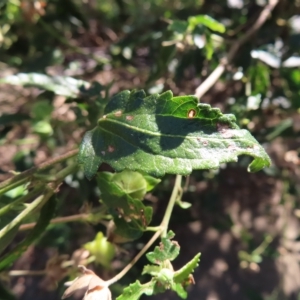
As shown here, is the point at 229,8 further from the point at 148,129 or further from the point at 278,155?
the point at 148,129

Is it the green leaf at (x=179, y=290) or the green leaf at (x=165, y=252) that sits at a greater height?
the green leaf at (x=165, y=252)

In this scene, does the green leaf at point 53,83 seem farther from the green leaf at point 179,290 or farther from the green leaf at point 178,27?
the green leaf at point 179,290

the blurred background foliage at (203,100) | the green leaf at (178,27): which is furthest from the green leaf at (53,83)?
the green leaf at (178,27)

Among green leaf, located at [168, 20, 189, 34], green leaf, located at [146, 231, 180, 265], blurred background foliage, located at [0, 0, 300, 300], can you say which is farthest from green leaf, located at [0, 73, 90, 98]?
green leaf, located at [146, 231, 180, 265]

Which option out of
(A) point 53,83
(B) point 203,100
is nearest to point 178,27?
(A) point 53,83

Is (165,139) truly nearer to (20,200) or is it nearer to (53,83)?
(20,200)

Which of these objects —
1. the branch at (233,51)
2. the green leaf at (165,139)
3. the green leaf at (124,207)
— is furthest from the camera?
the branch at (233,51)

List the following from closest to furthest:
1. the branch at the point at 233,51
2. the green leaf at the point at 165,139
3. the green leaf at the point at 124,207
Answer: the green leaf at the point at 165,139
the green leaf at the point at 124,207
the branch at the point at 233,51

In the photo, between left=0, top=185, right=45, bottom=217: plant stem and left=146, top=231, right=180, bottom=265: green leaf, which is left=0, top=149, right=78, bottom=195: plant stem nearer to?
left=0, top=185, right=45, bottom=217: plant stem
